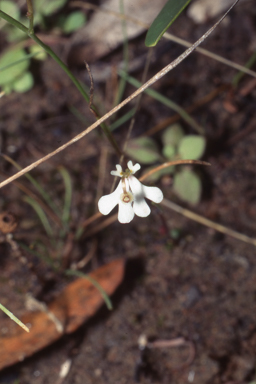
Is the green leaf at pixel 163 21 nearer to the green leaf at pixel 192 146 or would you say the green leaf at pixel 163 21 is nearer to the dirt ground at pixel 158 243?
the green leaf at pixel 192 146

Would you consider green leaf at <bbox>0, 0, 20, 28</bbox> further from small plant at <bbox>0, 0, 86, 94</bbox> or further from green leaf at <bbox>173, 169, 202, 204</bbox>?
green leaf at <bbox>173, 169, 202, 204</bbox>

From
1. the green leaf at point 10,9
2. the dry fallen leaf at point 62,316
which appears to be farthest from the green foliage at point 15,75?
the dry fallen leaf at point 62,316

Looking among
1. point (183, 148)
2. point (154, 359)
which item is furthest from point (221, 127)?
point (154, 359)

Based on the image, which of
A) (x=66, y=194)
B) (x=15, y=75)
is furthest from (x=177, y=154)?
(x=15, y=75)

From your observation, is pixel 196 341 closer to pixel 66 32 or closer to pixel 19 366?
pixel 19 366

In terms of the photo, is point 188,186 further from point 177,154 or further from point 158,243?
point 158,243

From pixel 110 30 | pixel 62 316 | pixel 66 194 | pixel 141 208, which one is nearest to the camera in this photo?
pixel 141 208

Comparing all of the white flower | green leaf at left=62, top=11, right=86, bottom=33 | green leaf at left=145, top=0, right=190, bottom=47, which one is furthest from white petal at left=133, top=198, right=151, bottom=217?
green leaf at left=62, top=11, right=86, bottom=33
